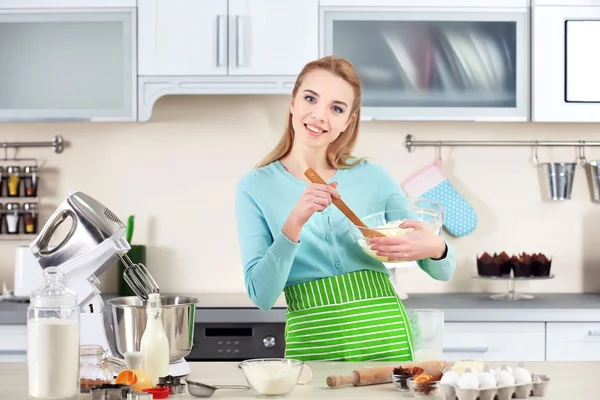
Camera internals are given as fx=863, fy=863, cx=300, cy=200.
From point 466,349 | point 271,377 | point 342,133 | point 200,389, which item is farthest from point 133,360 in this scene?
point 466,349

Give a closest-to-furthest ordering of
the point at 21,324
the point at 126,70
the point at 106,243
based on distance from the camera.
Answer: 1. the point at 106,243
2. the point at 21,324
3. the point at 126,70

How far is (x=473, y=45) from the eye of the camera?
340cm

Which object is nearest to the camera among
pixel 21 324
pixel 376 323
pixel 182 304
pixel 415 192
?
pixel 182 304

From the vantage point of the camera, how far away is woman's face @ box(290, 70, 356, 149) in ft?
7.09

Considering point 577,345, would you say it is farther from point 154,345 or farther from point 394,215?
point 154,345

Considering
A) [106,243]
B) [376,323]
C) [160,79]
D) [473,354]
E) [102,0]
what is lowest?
[473,354]

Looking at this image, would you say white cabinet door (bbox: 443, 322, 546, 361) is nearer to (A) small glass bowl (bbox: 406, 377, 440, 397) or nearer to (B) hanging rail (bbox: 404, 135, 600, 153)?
(B) hanging rail (bbox: 404, 135, 600, 153)

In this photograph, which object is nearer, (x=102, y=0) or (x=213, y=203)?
(x=102, y=0)

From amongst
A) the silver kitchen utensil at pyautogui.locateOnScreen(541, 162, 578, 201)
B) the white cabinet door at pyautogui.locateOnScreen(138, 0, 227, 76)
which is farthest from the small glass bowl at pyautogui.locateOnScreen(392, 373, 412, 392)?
the silver kitchen utensil at pyautogui.locateOnScreen(541, 162, 578, 201)

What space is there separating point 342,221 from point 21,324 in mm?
1542

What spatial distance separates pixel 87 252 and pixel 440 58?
1934 millimetres

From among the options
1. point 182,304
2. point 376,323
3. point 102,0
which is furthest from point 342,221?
point 102,0

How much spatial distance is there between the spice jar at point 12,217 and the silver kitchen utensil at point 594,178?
7.98 feet

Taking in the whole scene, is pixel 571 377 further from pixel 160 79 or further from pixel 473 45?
pixel 160 79
